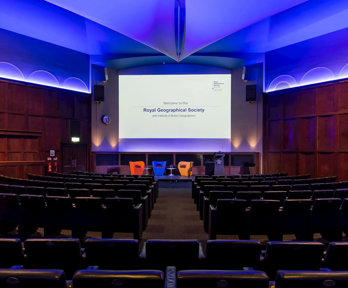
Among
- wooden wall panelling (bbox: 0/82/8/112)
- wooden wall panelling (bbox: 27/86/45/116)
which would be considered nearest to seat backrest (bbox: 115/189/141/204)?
wooden wall panelling (bbox: 0/82/8/112)

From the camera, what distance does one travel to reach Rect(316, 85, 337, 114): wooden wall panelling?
955cm

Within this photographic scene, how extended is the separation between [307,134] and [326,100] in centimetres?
152

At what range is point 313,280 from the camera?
4.43ft

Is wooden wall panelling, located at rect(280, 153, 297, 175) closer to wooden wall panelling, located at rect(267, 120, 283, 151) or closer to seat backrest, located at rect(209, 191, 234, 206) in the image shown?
wooden wall panelling, located at rect(267, 120, 283, 151)

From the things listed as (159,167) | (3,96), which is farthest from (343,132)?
(3,96)

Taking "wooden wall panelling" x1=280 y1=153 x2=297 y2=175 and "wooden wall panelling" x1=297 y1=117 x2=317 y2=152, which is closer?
"wooden wall panelling" x1=297 y1=117 x2=317 y2=152

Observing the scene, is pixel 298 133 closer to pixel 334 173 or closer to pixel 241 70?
pixel 334 173

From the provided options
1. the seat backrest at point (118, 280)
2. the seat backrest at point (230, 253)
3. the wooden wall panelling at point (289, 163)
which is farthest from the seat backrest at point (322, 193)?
the wooden wall panelling at point (289, 163)

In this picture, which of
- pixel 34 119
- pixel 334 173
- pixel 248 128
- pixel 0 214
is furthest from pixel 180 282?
pixel 248 128

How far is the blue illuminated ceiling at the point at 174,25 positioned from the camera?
816 cm

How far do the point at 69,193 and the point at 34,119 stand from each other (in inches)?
286

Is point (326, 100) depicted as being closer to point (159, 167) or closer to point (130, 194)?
point (159, 167)

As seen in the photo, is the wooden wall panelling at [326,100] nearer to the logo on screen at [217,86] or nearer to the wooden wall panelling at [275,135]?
the wooden wall panelling at [275,135]

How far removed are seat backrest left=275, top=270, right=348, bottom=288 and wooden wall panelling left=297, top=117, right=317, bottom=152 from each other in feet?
33.0
